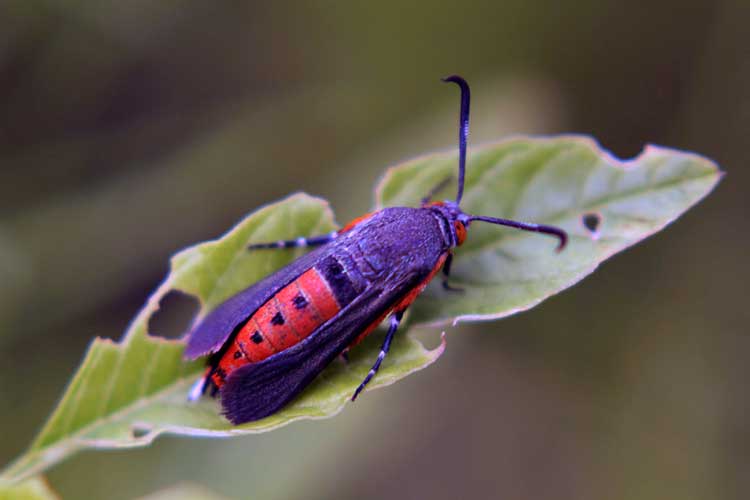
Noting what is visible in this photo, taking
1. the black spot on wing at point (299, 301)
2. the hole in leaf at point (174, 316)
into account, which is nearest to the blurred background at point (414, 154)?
the hole in leaf at point (174, 316)

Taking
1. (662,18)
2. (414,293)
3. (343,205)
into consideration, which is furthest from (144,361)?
(662,18)

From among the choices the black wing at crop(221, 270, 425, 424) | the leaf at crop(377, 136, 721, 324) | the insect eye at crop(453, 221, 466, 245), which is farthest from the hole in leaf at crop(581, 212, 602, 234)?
the black wing at crop(221, 270, 425, 424)

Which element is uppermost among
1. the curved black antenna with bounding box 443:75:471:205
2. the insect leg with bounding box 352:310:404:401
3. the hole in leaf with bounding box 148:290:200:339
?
the curved black antenna with bounding box 443:75:471:205

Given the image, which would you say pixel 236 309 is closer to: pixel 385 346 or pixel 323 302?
pixel 323 302

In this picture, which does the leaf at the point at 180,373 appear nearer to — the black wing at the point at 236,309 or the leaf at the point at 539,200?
the black wing at the point at 236,309

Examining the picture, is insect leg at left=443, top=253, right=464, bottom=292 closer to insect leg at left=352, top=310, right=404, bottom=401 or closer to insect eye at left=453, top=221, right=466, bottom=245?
insect eye at left=453, top=221, right=466, bottom=245

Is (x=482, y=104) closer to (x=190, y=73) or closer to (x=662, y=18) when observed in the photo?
(x=662, y=18)
